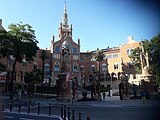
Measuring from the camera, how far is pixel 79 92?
42906 mm

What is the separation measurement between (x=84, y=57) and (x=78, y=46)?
442 centimetres

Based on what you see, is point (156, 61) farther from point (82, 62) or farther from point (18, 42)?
point (82, 62)

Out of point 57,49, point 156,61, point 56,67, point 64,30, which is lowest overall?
point 156,61

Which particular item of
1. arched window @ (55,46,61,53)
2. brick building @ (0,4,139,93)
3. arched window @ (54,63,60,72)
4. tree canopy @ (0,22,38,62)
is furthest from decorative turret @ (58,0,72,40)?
tree canopy @ (0,22,38,62)

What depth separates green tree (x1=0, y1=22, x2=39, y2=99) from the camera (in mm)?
30891

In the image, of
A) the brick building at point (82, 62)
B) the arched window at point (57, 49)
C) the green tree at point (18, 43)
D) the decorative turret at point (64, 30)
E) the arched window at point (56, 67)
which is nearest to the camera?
the green tree at point (18, 43)

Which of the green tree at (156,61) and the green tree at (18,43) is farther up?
the green tree at (18,43)

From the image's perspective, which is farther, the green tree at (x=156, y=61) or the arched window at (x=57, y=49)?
the arched window at (x=57, y=49)

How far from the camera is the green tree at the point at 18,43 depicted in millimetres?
30891

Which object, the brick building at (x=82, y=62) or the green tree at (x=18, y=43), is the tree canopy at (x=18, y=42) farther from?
the brick building at (x=82, y=62)

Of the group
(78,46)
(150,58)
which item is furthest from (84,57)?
(150,58)

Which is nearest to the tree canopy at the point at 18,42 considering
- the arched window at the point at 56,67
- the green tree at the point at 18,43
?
the green tree at the point at 18,43

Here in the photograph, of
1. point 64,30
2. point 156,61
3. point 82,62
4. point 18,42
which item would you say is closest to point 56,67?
point 82,62

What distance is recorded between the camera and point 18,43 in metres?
31.6
